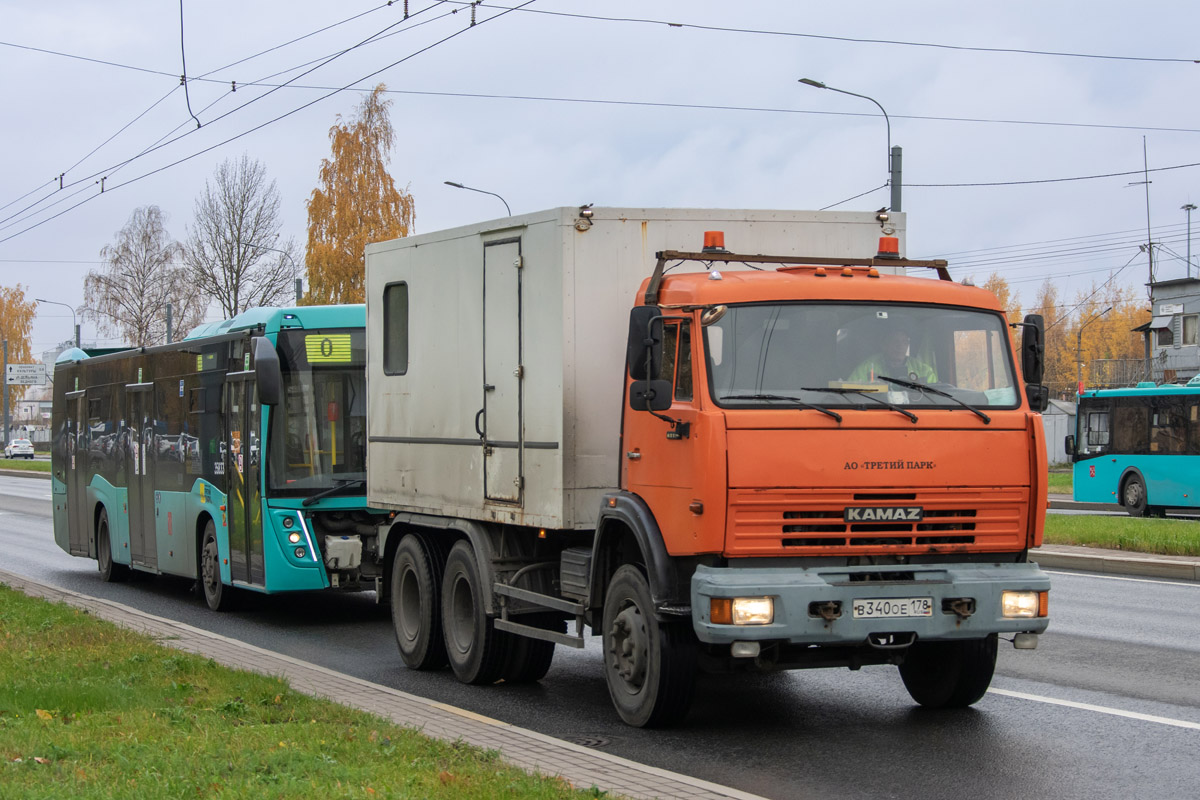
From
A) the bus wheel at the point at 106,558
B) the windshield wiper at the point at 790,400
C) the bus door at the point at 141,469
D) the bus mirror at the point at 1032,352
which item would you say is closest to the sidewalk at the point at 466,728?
the windshield wiper at the point at 790,400

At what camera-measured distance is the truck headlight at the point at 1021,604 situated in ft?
25.8

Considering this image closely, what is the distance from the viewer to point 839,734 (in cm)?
840

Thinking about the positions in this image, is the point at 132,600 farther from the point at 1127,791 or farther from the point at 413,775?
the point at 1127,791

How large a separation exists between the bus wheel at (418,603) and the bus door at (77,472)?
32.0 feet

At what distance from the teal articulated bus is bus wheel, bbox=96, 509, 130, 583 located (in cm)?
A: 112

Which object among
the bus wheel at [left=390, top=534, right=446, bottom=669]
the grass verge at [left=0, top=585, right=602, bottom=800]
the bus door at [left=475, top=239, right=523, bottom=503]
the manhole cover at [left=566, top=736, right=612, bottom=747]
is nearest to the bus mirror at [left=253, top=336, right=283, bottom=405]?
the bus wheel at [left=390, top=534, right=446, bottom=669]

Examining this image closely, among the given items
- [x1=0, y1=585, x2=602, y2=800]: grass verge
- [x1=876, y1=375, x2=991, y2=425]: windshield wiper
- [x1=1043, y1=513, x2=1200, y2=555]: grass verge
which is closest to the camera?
[x1=0, y1=585, x2=602, y2=800]: grass verge

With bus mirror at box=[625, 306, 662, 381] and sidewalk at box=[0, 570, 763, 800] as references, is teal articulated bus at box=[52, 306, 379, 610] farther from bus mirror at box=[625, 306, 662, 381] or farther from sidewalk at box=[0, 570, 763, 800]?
bus mirror at box=[625, 306, 662, 381]

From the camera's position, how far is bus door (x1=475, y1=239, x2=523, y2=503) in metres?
9.52

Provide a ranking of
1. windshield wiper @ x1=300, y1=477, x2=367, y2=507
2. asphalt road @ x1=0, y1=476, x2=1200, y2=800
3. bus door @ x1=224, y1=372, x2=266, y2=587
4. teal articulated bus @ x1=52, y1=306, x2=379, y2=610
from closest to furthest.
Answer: asphalt road @ x1=0, y1=476, x2=1200, y2=800, teal articulated bus @ x1=52, y1=306, x2=379, y2=610, windshield wiper @ x1=300, y1=477, x2=367, y2=507, bus door @ x1=224, y1=372, x2=266, y2=587

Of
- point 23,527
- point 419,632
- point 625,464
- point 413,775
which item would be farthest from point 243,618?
point 23,527

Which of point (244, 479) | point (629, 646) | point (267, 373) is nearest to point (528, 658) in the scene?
point (629, 646)

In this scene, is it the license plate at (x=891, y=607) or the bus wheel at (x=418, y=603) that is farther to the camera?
the bus wheel at (x=418, y=603)

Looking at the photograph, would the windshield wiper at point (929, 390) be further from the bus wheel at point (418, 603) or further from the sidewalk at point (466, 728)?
the bus wheel at point (418, 603)
